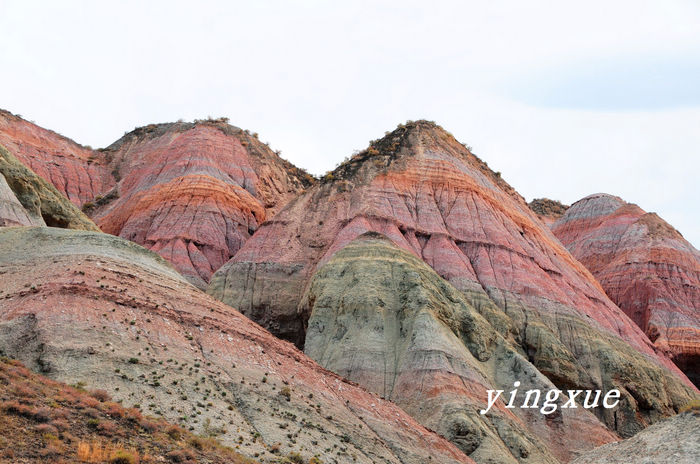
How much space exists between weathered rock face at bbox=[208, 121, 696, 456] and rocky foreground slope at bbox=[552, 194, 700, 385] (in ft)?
32.5

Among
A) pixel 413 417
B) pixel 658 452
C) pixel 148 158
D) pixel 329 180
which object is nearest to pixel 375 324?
pixel 413 417

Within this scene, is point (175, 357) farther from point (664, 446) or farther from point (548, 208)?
point (548, 208)

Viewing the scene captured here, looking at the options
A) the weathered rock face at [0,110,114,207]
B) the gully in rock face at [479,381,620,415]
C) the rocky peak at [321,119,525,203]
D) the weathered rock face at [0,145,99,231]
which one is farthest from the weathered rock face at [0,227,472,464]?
the weathered rock face at [0,110,114,207]

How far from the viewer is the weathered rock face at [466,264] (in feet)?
187

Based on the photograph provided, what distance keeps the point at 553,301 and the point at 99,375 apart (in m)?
38.2

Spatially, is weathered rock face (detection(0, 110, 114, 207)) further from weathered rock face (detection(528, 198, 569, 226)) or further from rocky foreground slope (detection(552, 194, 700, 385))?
weathered rock face (detection(528, 198, 569, 226))

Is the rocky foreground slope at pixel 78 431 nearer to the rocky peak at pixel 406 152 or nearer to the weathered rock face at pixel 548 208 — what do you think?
the rocky peak at pixel 406 152

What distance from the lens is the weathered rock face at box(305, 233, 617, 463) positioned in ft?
143

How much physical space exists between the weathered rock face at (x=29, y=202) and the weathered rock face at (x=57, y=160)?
31.4m

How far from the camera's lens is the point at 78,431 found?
2556 centimetres

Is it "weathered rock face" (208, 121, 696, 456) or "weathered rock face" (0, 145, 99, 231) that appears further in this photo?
"weathered rock face" (208, 121, 696, 456)

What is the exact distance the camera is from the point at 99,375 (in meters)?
31.1

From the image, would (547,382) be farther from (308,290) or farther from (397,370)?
(308,290)

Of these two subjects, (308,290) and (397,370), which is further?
(308,290)
